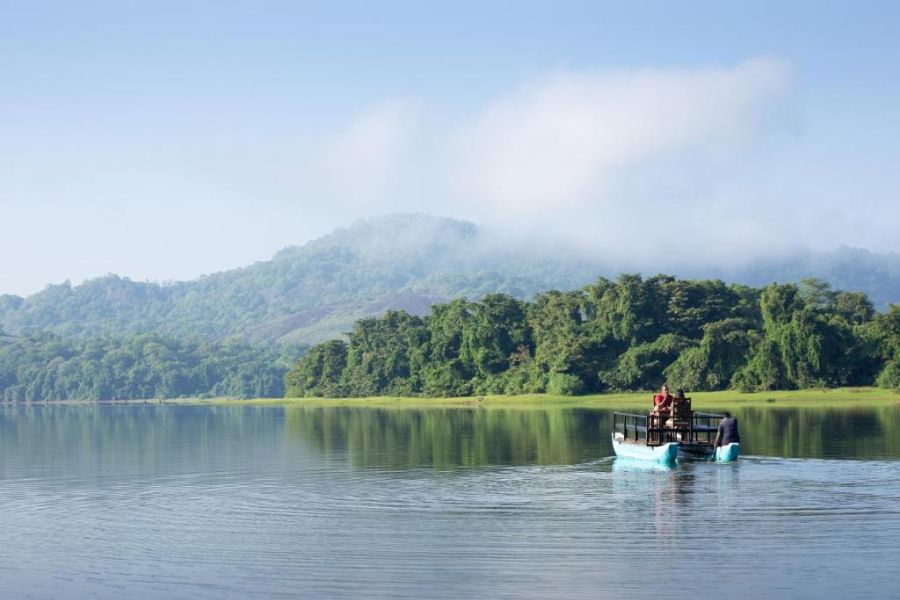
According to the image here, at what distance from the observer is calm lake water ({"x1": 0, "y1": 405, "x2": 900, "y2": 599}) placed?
26.6m

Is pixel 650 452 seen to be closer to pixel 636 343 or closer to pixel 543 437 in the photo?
pixel 543 437

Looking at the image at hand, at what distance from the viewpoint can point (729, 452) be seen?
169 ft

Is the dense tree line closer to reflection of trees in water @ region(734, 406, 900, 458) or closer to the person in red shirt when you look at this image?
reflection of trees in water @ region(734, 406, 900, 458)

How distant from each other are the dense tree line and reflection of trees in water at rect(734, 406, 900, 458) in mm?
28964

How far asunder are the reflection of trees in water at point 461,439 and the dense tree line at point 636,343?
→ 34051 millimetres

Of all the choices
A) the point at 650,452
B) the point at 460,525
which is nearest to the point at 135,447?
the point at 650,452

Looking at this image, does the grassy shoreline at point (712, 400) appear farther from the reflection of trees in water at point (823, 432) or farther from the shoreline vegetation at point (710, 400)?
the reflection of trees in water at point (823, 432)

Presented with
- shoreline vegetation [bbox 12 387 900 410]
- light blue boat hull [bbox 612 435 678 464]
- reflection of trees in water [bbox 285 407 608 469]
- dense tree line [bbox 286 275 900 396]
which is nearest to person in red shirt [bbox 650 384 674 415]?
light blue boat hull [bbox 612 435 678 464]

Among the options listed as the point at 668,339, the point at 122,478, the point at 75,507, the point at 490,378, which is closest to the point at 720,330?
the point at 668,339

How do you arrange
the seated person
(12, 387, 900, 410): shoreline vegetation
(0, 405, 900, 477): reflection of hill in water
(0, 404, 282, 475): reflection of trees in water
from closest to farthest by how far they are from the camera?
the seated person → (0, 405, 900, 477): reflection of hill in water → (0, 404, 282, 475): reflection of trees in water → (12, 387, 900, 410): shoreline vegetation

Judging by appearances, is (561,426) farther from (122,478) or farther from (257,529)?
(257,529)

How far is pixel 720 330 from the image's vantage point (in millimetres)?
143125

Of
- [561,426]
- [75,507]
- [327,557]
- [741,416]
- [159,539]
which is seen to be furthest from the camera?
[741,416]

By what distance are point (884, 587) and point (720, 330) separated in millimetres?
120423
